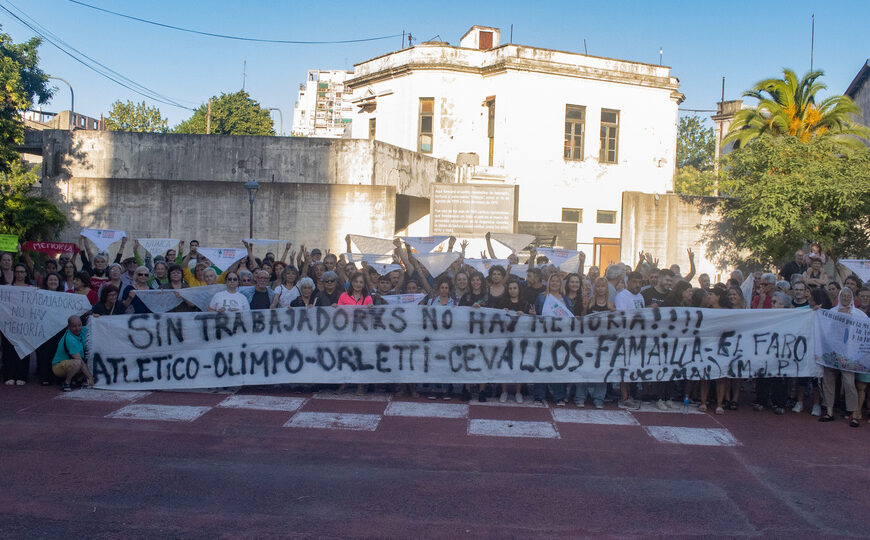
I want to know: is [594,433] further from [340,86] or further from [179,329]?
[340,86]

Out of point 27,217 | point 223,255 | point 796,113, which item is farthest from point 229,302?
point 796,113

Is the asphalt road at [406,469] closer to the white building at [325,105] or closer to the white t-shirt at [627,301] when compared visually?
the white t-shirt at [627,301]

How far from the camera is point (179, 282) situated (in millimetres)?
10133

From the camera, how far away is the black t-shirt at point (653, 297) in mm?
10113

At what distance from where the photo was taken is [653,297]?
1020 centimetres

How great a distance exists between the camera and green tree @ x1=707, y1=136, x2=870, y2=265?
1927 centimetres

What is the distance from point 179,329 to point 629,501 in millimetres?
6095

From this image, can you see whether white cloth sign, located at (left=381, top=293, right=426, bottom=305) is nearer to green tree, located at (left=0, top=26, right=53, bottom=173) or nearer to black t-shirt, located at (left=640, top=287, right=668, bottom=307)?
black t-shirt, located at (left=640, top=287, right=668, bottom=307)

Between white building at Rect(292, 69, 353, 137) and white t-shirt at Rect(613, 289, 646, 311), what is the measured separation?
70.2m

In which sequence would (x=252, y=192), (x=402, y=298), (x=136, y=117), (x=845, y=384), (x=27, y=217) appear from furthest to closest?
(x=136, y=117) < (x=252, y=192) < (x=27, y=217) < (x=402, y=298) < (x=845, y=384)

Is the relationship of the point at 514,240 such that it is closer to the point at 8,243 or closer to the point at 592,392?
the point at 592,392

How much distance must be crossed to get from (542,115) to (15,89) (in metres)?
17.4

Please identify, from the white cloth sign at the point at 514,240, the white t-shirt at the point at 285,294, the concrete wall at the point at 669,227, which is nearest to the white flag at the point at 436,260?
the white cloth sign at the point at 514,240

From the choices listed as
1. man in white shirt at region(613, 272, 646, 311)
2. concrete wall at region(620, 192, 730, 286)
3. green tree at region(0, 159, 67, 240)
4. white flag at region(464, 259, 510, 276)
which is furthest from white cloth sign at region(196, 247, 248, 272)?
concrete wall at region(620, 192, 730, 286)
